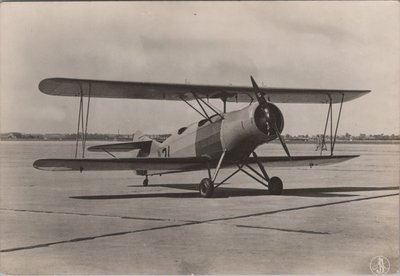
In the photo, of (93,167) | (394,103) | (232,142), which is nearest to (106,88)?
(93,167)

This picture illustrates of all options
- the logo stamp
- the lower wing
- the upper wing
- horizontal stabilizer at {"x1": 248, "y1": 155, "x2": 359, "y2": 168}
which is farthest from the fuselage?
the logo stamp

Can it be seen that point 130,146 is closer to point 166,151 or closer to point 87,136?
point 166,151

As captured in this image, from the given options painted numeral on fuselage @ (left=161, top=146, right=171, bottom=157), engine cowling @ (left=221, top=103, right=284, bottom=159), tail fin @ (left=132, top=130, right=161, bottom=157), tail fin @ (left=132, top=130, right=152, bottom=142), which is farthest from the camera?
tail fin @ (left=132, top=130, right=152, bottom=142)

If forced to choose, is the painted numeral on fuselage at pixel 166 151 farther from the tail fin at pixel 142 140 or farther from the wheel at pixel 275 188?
the wheel at pixel 275 188

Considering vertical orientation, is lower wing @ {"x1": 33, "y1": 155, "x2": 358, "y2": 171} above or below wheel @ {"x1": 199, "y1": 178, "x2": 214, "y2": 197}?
above

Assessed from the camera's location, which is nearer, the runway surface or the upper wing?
the runway surface

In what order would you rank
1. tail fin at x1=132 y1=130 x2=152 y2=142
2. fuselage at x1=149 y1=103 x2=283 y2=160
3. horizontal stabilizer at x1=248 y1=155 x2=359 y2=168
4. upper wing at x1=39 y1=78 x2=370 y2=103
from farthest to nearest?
tail fin at x1=132 y1=130 x2=152 y2=142 < horizontal stabilizer at x1=248 y1=155 x2=359 y2=168 < upper wing at x1=39 y1=78 x2=370 y2=103 < fuselage at x1=149 y1=103 x2=283 y2=160

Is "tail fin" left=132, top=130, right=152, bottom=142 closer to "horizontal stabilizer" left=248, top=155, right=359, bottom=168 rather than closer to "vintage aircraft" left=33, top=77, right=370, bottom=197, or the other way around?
"vintage aircraft" left=33, top=77, right=370, bottom=197
